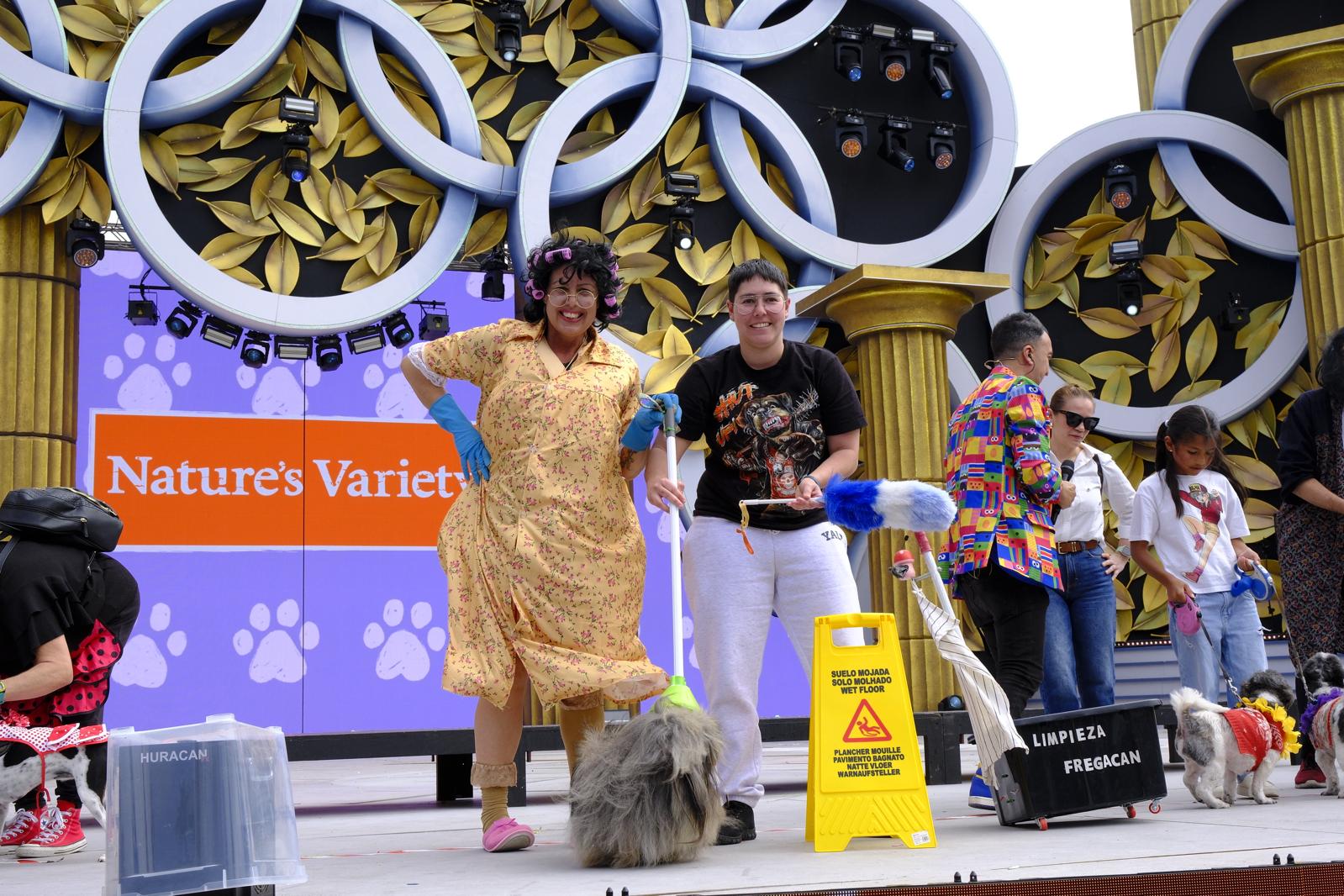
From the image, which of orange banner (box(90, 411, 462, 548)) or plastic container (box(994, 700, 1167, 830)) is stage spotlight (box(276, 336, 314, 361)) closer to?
orange banner (box(90, 411, 462, 548))

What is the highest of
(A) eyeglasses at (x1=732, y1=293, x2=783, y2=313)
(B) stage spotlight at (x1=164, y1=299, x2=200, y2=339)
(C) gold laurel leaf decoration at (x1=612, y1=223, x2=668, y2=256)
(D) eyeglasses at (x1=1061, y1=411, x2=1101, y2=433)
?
(C) gold laurel leaf decoration at (x1=612, y1=223, x2=668, y2=256)

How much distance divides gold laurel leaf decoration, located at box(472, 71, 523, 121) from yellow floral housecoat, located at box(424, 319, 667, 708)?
3.39 m

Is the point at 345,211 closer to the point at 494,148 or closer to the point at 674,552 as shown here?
the point at 494,148

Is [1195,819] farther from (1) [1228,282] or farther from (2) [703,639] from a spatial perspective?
(1) [1228,282]

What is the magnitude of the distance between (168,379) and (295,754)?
131 inches

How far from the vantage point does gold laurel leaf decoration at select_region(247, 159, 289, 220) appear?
20.5ft

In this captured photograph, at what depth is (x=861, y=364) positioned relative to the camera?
6.86 meters

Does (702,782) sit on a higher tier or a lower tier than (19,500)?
lower

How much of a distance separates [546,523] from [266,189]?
3.68 m

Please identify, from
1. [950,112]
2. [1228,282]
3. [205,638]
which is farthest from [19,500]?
[1228,282]

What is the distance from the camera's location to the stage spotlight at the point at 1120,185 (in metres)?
7.25

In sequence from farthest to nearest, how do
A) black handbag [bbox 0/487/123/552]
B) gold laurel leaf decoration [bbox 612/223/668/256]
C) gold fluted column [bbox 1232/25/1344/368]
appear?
1. gold fluted column [bbox 1232/25/1344/368]
2. gold laurel leaf decoration [bbox 612/223/668/256]
3. black handbag [bbox 0/487/123/552]

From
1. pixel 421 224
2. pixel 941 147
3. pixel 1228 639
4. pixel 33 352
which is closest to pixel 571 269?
pixel 1228 639

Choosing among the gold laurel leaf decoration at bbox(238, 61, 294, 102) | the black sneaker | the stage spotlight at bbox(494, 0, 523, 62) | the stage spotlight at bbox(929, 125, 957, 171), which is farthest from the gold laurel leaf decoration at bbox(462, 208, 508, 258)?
the black sneaker
